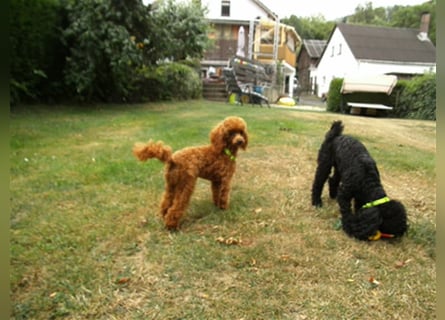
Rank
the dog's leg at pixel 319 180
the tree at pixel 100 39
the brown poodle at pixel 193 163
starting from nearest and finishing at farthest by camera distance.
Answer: the brown poodle at pixel 193 163 < the dog's leg at pixel 319 180 < the tree at pixel 100 39

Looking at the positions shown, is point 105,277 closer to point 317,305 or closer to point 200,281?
point 200,281

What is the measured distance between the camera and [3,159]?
0.77m

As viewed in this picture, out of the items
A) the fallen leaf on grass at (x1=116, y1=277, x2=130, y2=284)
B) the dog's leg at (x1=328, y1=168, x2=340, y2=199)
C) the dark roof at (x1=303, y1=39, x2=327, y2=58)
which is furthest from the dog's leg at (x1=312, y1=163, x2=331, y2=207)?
the dark roof at (x1=303, y1=39, x2=327, y2=58)

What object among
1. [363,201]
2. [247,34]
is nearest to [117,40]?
[363,201]

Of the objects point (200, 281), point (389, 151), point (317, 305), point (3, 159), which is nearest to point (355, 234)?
point (317, 305)

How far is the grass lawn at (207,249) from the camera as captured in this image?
2.27 m

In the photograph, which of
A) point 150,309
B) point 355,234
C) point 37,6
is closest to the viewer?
point 150,309

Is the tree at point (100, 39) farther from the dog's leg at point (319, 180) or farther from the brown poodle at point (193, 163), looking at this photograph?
the dog's leg at point (319, 180)

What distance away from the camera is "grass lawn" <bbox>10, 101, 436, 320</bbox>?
227 centimetres

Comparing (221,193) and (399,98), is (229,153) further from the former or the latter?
(399,98)

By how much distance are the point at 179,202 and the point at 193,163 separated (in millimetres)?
382

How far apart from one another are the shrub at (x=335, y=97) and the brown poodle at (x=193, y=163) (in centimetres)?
1255

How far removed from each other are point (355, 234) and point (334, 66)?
33.2 metres

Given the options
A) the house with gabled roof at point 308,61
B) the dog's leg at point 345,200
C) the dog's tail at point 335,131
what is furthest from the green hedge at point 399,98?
the house with gabled roof at point 308,61
